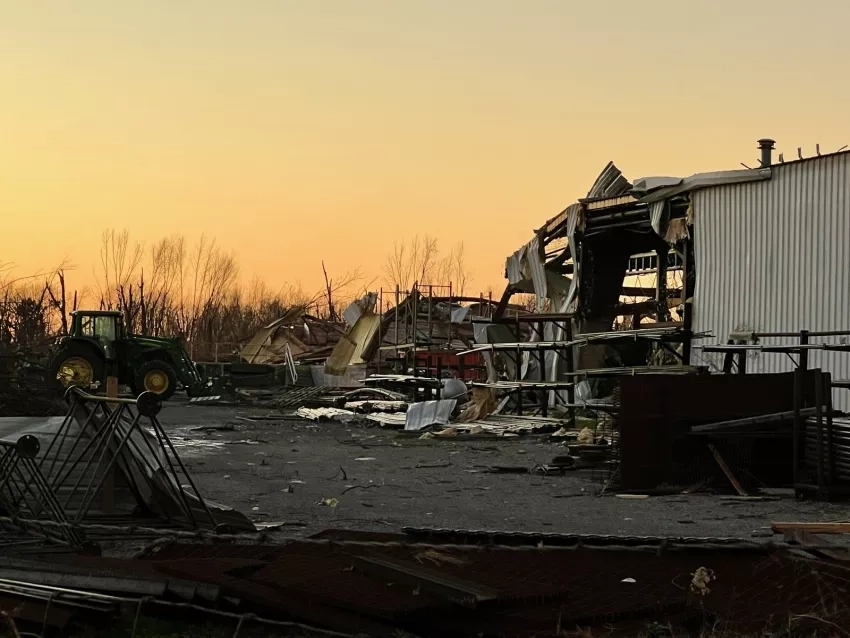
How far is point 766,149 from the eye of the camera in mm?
20141

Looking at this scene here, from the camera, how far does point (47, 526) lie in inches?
272

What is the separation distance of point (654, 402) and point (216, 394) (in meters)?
25.2

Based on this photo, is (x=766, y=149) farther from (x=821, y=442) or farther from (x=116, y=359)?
(x=116, y=359)

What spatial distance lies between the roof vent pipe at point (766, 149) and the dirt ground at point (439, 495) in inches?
279

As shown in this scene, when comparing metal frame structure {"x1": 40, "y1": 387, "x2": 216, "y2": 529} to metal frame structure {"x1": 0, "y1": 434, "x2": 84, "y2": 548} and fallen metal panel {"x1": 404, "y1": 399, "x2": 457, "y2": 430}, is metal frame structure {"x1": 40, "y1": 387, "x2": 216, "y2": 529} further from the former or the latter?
fallen metal panel {"x1": 404, "y1": 399, "x2": 457, "y2": 430}

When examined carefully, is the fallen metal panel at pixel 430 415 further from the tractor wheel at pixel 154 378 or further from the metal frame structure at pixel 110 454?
the metal frame structure at pixel 110 454

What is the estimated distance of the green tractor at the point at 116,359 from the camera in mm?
24750

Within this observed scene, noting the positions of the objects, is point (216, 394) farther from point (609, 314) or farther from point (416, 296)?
point (609, 314)

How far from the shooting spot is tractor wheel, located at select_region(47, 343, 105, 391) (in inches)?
958

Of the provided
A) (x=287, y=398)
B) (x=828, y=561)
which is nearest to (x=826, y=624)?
(x=828, y=561)

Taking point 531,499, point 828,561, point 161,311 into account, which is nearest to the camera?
point 828,561

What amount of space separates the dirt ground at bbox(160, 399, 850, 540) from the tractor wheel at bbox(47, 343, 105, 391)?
6.15 meters

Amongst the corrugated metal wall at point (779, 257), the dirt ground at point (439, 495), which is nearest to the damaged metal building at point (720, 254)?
the corrugated metal wall at point (779, 257)

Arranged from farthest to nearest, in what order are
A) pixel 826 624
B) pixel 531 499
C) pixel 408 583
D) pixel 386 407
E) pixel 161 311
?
pixel 161 311 → pixel 386 407 → pixel 531 499 → pixel 408 583 → pixel 826 624
